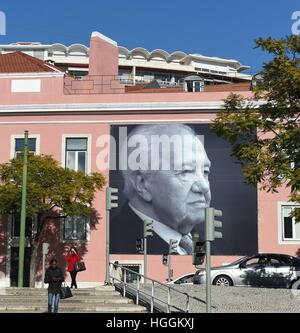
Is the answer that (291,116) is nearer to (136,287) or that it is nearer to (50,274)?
(136,287)

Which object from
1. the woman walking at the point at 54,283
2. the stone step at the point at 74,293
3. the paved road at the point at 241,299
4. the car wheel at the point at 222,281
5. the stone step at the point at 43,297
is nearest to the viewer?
the woman walking at the point at 54,283

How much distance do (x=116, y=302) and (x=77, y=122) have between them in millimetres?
19532

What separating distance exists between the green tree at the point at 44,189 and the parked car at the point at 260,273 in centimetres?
1076

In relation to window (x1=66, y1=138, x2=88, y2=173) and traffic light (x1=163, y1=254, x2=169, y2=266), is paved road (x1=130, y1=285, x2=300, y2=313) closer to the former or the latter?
traffic light (x1=163, y1=254, x2=169, y2=266)

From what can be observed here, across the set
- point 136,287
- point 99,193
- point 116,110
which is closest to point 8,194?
point 99,193

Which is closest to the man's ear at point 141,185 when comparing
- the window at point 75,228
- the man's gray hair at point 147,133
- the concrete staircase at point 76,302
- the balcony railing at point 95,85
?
the man's gray hair at point 147,133

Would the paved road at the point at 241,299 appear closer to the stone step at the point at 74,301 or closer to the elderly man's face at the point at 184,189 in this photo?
the stone step at the point at 74,301

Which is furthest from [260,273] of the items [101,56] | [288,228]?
[101,56]

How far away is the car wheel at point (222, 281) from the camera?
27797 millimetres

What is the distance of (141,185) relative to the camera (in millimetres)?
39562

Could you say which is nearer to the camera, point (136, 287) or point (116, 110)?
point (136, 287)

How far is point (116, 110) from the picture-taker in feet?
133

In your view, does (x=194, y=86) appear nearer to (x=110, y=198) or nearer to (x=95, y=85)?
(x=95, y=85)

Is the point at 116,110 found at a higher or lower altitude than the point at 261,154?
higher
